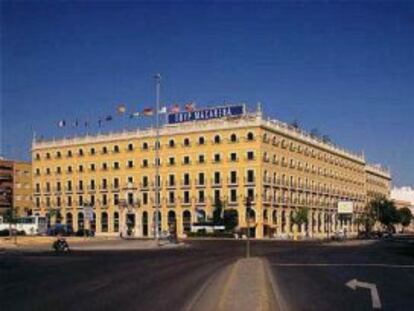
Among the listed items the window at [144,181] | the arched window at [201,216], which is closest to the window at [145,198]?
the window at [144,181]

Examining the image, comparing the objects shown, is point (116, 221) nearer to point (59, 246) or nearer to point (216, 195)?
point (216, 195)

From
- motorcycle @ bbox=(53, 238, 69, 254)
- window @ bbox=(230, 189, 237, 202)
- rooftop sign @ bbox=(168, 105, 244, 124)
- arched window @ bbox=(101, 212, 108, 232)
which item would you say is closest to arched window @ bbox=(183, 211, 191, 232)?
window @ bbox=(230, 189, 237, 202)

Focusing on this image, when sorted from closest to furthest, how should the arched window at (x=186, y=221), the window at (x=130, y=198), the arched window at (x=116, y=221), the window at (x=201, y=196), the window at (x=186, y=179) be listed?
the window at (x=201, y=196), the arched window at (x=186, y=221), the window at (x=186, y=179), the window at (x=130, y=198), the arched window at (x=116, y=221)

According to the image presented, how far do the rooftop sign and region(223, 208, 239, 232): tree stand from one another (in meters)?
15.6

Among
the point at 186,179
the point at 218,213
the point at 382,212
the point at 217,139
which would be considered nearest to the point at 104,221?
the point at 186,179

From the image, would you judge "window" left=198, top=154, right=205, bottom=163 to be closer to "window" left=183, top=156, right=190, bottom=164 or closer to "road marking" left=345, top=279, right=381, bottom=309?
"window" left=183, top=156, right=190, bottom=164

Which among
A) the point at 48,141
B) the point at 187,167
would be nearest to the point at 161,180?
the point at 187,167

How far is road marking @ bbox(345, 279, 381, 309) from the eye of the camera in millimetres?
14899

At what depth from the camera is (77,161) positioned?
4673 inches

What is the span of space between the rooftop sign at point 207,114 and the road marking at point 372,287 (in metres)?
79.9

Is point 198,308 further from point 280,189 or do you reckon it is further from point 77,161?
point 77,161

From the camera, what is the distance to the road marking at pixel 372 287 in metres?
14.9

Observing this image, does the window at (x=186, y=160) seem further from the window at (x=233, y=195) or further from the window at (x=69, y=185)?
the window at (x=69, y=185)

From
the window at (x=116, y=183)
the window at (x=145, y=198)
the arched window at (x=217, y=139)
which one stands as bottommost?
the window at (x=145, y=198)
